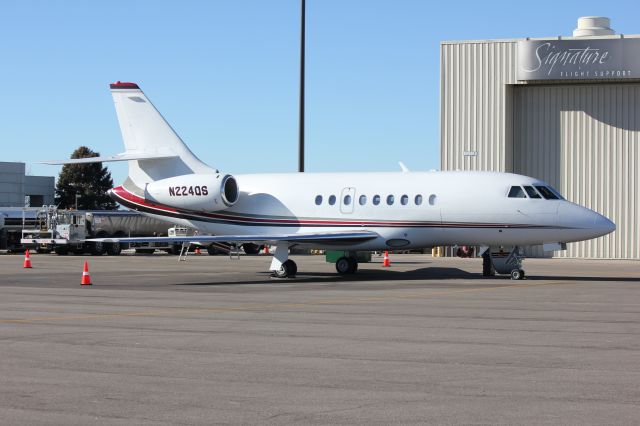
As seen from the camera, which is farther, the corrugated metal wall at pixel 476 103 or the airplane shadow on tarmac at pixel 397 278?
the corrugated metal wall at pixel 476 103

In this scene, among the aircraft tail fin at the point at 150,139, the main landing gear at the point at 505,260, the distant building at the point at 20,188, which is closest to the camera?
the main landing gear at the point at 505,260

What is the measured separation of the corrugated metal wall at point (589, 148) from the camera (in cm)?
5012

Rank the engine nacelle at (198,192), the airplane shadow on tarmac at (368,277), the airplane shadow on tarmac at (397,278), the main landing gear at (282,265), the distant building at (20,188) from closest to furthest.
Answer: the airplane shadow on tarmac at (397,278) < the airplane shadow on tarmac at (368,277) < the main landing gear at (282,265) < the engine nacelle at (198,192) < the distant building at (20,188)

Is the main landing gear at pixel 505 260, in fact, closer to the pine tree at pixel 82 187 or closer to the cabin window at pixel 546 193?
the cabin window at pixel 546 193

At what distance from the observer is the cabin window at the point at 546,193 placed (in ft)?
92.2

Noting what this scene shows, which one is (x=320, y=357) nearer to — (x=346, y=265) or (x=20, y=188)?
(x=346, y=265)

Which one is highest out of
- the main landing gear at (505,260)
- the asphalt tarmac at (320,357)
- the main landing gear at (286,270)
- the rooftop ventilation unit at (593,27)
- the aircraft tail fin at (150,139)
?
the rooftop ventilation unit at (593,27)

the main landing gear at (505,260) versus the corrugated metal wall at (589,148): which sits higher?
the corrugated metal wall at (589,148)

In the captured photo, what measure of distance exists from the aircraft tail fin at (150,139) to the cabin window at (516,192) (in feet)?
34.5

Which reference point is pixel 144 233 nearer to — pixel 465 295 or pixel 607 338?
pixel 465 295

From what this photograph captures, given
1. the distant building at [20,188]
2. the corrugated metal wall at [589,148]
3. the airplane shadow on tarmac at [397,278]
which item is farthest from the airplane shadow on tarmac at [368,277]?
the distant building at [20,188]
